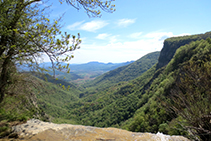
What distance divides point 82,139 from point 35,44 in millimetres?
4093

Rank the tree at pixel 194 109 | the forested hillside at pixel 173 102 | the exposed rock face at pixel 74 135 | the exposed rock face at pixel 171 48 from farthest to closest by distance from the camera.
Answer: the exposed rock face at pixel 171 48 < the forested hillside at pixel 173 102 < the exposed rock face at pixel 74 135 < the tree at pixel 194 109

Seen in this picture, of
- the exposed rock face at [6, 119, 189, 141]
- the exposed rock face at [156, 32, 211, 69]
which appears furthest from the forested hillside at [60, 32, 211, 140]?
the exposed rock face at [156, 32, 211, 69]

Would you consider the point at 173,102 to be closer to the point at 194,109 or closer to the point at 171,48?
the point at 194,109

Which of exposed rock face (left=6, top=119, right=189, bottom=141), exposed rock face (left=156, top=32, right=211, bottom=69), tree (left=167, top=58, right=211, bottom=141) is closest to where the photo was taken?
tree (left=167, top=58, right=211, bottom=141)

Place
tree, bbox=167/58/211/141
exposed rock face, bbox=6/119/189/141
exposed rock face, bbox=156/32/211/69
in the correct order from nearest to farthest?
tree, bbox=167/58/211/141, exposed rock face, bbox=6/119/189/141, exposed rock face, bbox=156/32/211/69

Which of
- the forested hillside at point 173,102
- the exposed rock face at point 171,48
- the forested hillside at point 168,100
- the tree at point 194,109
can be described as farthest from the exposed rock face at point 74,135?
the exposed rock face at point 171,48

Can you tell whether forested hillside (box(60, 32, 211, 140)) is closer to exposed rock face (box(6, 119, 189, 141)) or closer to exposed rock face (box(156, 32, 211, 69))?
exposed rock face (box(6, 119, 189, 141))

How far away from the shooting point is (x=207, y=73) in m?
6.91

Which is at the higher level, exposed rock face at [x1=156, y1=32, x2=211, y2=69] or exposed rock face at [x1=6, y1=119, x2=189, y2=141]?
exposed rock face at [x1=156, y1=32, x2=211, y2=69]

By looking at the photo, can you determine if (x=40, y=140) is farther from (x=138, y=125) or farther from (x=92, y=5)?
(x=138, y=125)

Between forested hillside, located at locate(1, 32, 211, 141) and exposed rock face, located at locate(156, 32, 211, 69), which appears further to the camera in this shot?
exposed rock face, located at locate(156, 32, 211, 69)

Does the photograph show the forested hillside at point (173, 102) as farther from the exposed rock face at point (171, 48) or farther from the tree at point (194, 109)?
the exposed rock face at point (171, 48)

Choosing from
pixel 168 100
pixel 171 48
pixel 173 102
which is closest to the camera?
pixel 173 102

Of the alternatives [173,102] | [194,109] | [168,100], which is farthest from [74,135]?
[168,100]
